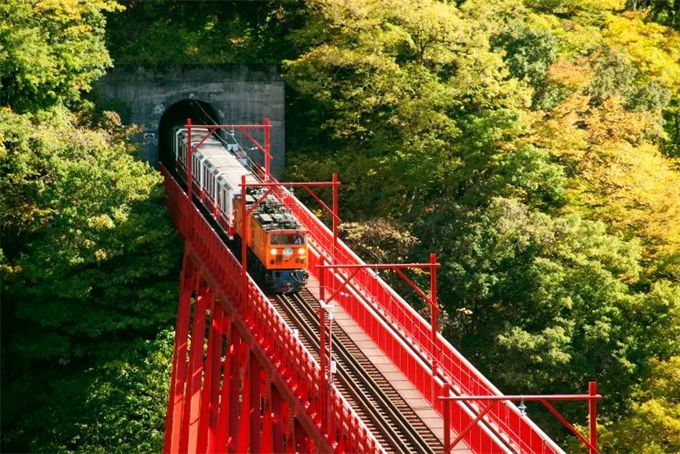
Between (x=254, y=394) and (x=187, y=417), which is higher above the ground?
(x=254, y=394)

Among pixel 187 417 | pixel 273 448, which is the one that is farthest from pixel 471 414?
pixel 187 417

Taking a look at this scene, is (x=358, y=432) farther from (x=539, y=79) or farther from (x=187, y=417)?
(x=539, y=79)

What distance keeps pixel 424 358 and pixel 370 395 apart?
2482 mm

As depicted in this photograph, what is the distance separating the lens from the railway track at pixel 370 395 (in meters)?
41.3

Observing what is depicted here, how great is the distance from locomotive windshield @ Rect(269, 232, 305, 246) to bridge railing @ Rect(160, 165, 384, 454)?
1369 millimetres

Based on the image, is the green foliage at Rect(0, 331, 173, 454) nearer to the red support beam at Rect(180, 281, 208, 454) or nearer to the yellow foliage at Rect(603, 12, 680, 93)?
the red support beam at Rect(180, 281, 208, 454)

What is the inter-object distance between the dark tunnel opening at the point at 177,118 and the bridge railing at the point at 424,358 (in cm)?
1723

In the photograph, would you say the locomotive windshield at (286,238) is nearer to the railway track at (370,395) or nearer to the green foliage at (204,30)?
the railway track at (370,395)

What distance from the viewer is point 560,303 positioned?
6062 centimetres

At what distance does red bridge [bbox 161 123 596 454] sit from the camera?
39.9 m

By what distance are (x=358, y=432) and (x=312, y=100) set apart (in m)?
38.4

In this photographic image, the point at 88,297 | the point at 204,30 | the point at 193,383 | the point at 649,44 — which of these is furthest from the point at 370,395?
the point at 649,44

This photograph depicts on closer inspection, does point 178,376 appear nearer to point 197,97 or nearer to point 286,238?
point 286,238

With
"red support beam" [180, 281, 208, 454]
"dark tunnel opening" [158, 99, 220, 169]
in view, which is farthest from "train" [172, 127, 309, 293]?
"dark tunnel opening" [158, 99, 220, 169]
